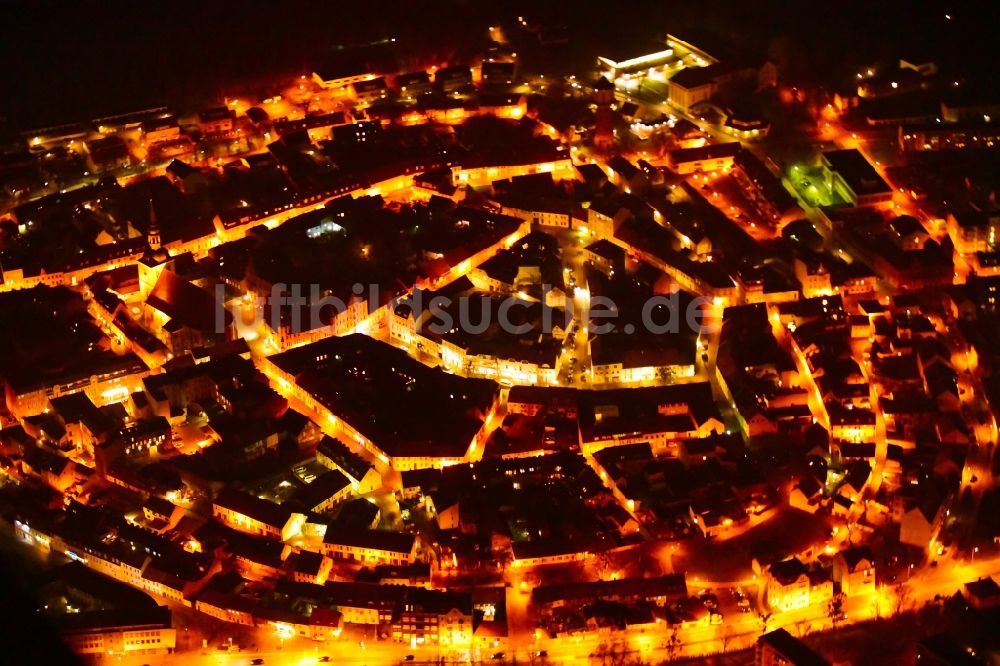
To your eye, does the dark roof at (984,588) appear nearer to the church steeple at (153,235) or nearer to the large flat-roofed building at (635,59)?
the church steeple at (153,235)

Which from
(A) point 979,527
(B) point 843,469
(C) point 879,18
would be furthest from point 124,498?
(C) point 879,18

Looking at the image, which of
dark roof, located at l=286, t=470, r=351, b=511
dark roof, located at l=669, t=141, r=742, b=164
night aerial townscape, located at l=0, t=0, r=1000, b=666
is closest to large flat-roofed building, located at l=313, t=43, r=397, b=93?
night aerial townscape, located at l=0, t=0, r=1000, b=666

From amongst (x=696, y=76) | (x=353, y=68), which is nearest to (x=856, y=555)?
(x=696, y=76)

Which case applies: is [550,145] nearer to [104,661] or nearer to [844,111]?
[844,111]

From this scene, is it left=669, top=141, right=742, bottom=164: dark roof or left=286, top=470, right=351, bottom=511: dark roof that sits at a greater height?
left=669, top=141, right=742, bottom=164: dark roof

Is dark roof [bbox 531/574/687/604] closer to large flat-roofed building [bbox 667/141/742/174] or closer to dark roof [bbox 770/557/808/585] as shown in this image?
dark roof [bbox 770/557/808/585]

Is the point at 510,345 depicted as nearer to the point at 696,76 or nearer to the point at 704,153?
the point at 704,153
